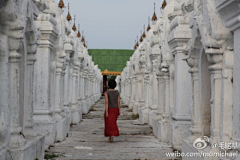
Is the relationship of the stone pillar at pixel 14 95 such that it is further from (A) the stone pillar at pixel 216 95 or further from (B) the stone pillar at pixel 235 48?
(B) the stone pillar at pixel 235 48

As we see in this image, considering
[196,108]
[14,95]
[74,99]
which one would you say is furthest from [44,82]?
[74,99]

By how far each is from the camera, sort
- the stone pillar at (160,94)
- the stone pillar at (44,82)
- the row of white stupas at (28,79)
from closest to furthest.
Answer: the row of white stupas at (28,79)
the stone pillar at (44,82)
the stone pillar at (160,94)

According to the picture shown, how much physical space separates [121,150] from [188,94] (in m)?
1.71

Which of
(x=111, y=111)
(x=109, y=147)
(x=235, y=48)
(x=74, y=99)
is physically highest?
(x=235, y=48)

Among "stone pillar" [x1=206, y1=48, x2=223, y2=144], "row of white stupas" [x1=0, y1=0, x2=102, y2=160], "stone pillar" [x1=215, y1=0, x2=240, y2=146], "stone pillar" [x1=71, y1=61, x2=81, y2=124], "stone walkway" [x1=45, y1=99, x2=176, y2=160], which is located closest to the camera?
"stone pillar" [x1=215, y1=0, x2=240, y2=146]

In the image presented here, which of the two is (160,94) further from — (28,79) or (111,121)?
(28,79)

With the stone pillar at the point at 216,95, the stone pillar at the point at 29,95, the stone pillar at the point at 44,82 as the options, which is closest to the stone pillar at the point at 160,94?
the stone pillar at the point at 44,82

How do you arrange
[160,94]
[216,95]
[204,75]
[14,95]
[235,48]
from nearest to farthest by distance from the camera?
[235,48] < [216,95] < [14,95] < [204,75] < [160,94]

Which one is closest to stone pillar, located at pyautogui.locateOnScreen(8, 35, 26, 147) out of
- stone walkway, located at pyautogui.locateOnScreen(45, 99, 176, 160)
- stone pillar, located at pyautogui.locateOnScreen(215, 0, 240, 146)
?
stone walkway, located at pyautogui.locateOnScreen(45, 99, 176, 160)

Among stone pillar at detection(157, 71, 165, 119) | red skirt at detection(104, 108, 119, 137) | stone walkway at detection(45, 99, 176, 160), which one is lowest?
stone walkway at detection(45, 99, 176, 160)

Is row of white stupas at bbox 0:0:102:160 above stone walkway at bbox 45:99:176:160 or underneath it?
above

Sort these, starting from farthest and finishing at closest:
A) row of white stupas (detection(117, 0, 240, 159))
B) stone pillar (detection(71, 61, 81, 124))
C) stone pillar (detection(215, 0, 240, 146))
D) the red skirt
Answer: stone pillar (detection(71, 61, 81, 124))
the red skirt
row of white stupas (detection(117, 0, 240, 159))
stone pillar (detection(215, 0, 240, 146))

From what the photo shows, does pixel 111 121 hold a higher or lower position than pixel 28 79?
lower

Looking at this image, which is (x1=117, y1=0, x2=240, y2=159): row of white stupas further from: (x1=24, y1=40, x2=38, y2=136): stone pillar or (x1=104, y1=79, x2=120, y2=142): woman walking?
(x1=24, y1=40, x2=38, y2=136): stone pillar
